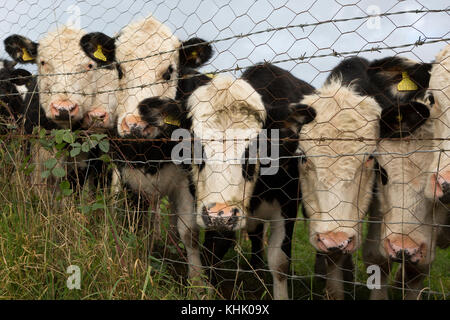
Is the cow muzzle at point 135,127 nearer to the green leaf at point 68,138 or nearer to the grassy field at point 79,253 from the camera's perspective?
the green leaf at point 68,138

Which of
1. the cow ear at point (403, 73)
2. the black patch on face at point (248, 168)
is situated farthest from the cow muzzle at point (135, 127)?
the cow ear at point (403, 73)

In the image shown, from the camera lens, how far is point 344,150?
3.52 m

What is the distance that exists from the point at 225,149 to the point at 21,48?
3.53 meters

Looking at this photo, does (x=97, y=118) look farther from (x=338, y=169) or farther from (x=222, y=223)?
(x=338, y=169)

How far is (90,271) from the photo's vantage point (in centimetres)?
312

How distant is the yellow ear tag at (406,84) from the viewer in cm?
366

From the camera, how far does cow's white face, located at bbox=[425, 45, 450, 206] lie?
2.84 m

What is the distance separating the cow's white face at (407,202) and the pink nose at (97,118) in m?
2.65

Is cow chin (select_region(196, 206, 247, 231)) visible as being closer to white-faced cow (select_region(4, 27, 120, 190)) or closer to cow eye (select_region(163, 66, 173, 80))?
cow eye (select_region(163, 66, 173, 80))

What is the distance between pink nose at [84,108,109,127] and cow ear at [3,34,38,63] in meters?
1.45

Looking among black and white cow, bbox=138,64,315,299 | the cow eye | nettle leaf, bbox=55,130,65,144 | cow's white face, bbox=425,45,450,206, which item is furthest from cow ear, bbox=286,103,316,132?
nettle leaf, bbox=55,130,65,144

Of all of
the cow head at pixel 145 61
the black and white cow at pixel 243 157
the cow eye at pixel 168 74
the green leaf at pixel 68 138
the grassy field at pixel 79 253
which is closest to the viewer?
the grassy field at pixel 79 253

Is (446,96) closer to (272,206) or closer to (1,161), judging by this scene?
(272,206)
